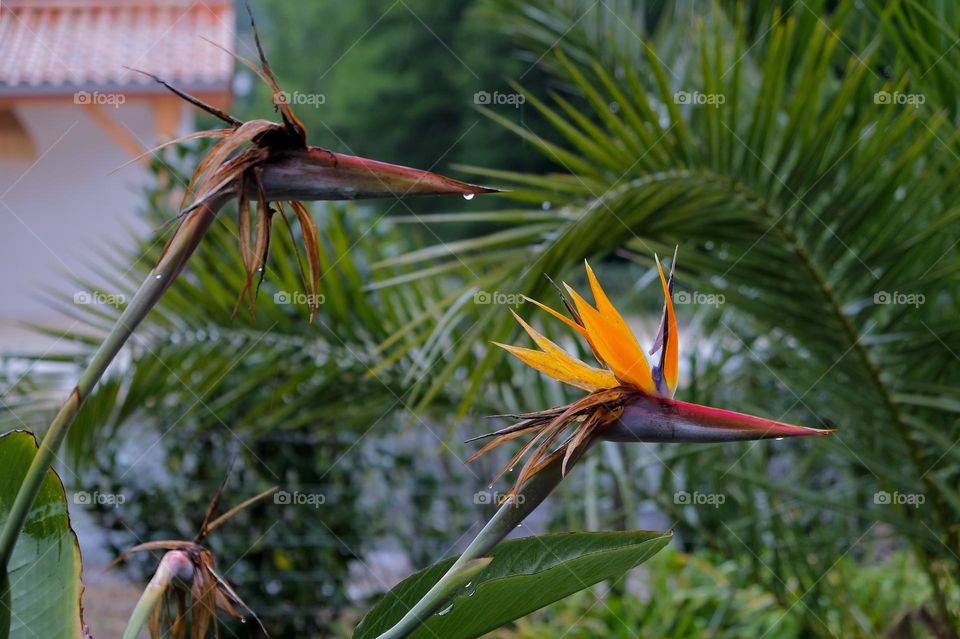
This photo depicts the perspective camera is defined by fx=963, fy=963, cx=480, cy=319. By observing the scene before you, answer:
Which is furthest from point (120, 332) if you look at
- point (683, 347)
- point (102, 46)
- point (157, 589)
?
point (102, 46)

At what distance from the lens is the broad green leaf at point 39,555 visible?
0.42 meters

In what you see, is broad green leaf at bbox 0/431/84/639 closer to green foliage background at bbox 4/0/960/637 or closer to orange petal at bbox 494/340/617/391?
orange petal at bbox 494/340/617/391

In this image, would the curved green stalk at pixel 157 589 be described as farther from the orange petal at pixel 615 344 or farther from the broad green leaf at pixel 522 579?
the orange petal at pixel 615 344

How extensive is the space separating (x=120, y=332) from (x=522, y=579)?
0.17m

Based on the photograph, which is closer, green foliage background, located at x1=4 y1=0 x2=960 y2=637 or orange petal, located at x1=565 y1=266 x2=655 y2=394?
orange petal, located at x1=565 y1=266 x2=655 y2=394

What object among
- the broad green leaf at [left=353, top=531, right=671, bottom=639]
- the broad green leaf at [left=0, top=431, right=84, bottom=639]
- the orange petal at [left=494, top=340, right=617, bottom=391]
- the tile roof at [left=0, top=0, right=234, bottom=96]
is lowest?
the broad green leaf at [left=353, top=531, right=671, bottom=639]

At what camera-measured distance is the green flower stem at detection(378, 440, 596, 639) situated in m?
0.33

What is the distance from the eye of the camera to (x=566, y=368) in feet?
1.18

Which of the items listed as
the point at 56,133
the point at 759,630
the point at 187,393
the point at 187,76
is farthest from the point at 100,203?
the point at 759,630

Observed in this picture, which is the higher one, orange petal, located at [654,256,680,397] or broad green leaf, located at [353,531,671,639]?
orange petal, located at [654,256,680,397]

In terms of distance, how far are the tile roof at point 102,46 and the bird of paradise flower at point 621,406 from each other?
295 centimetres

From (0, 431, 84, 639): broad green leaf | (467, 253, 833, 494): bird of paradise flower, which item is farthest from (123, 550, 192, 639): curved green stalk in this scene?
(467, 253, 833, 494): bird of paradise flower

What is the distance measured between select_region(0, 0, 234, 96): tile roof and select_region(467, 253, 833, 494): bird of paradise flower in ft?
9.69

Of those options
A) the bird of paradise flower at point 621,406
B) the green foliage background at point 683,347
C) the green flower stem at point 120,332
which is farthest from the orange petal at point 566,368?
the green foliage background at point 683,347
